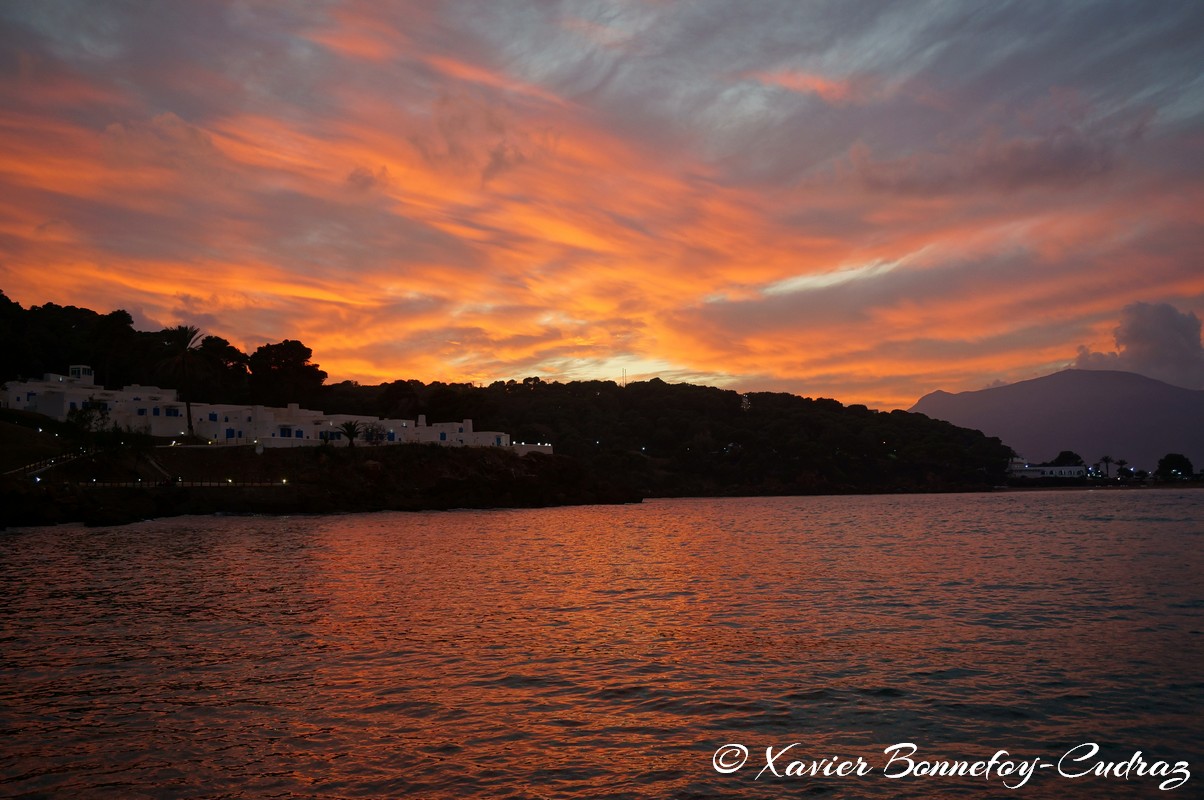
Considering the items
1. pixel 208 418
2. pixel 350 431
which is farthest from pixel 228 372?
pixel 350 431

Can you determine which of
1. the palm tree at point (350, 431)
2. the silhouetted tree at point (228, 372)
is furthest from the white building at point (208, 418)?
the silhouetted tree at point (228, 372)

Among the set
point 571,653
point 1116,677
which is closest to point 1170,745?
point 1116,677

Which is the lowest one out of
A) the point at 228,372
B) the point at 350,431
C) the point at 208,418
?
the point at 350,431

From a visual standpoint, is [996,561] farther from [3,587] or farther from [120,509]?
[120,509]

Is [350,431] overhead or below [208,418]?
below

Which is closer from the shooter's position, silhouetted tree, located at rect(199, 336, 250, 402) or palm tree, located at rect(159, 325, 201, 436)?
palm tree, located at rect(159, 325, 201, 436)

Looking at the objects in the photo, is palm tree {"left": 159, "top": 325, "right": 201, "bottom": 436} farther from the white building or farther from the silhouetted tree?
the silhouetted tree

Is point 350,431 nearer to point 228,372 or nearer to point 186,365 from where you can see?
point 186,365

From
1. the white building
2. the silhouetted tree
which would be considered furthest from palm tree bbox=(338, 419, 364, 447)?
the silhouetted tree

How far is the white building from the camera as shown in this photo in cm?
12294

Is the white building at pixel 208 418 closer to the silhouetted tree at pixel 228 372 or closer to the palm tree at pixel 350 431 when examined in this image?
the palm tree at pixel 350 431

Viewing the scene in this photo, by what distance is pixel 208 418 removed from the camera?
135125 mm

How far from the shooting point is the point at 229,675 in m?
21.8

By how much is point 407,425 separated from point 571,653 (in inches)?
5272
